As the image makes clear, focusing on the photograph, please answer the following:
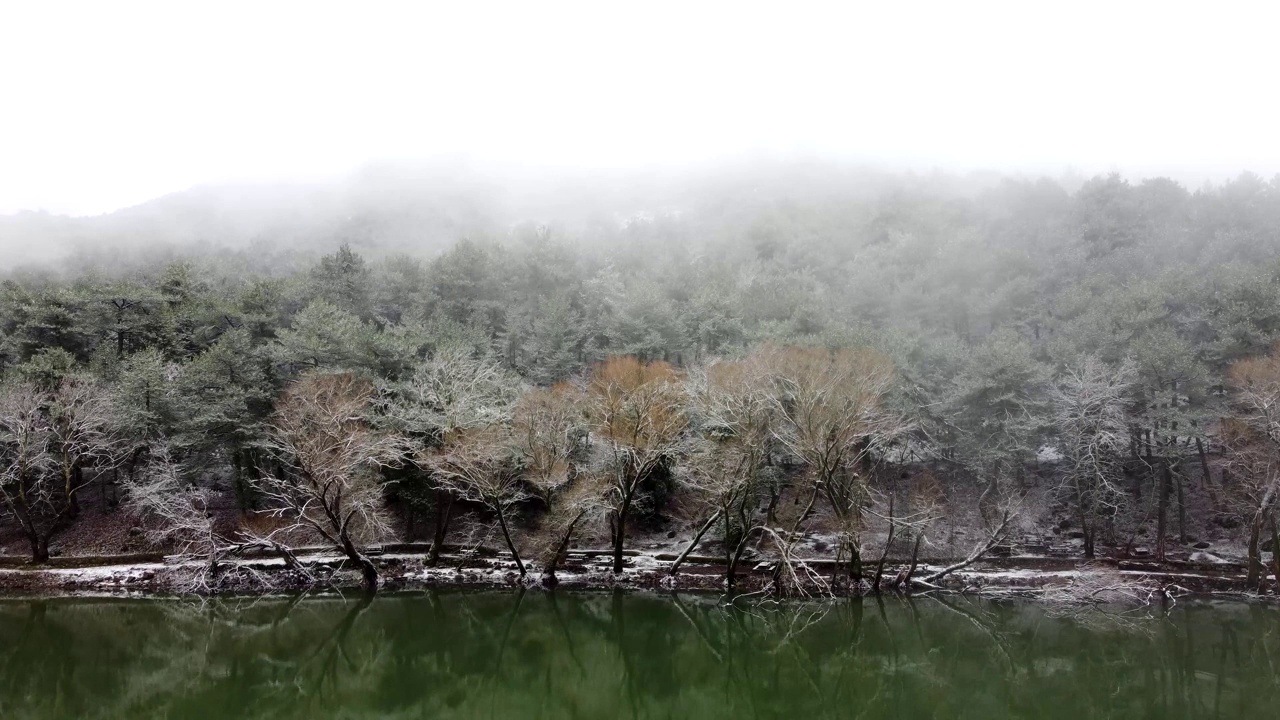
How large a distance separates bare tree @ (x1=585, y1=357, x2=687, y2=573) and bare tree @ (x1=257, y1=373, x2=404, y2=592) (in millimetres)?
7955

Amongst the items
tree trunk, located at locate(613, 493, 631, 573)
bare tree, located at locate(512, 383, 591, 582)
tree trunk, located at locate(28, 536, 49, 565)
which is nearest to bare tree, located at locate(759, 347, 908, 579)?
tree trunk, located at locate(613, 493, 631, 573)

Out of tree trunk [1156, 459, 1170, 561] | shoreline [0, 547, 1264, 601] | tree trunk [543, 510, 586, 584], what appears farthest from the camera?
tree trunk [1156, 459, 1170, 561]

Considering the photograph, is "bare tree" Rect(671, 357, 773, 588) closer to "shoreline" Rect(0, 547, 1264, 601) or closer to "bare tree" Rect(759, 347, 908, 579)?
"bare tree" Rect(759, 347, 908, 579)

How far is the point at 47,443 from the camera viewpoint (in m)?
28.9

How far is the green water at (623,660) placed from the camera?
49.3ft

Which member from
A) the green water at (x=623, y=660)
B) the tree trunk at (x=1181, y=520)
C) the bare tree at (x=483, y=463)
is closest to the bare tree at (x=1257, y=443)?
the tree trunk at (x=1181, y=520)

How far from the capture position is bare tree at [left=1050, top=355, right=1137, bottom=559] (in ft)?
86.2

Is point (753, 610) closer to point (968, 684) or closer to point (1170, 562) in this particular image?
point (968, 684)

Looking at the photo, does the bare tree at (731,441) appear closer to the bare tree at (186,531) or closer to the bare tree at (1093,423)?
the bare tree at (1093,423)

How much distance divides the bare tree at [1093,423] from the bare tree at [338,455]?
26.4 metres

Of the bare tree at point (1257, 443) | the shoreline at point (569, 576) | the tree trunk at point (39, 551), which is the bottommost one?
the shoreline at point (569, 576)

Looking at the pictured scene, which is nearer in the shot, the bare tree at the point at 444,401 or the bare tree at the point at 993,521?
the bare tree at the point at 993,521

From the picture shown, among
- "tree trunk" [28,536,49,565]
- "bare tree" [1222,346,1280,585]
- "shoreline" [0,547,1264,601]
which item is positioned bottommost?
"shoreline" [0,547,1264,601]

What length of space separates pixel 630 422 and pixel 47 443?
983 inches
